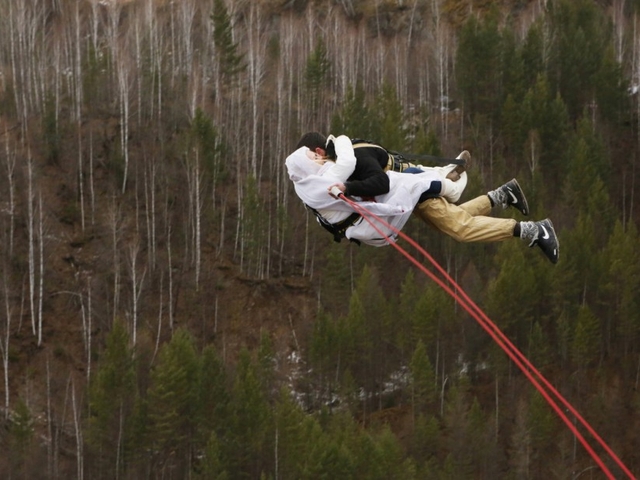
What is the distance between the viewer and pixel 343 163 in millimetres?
8516

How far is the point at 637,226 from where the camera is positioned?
50094 millimetres

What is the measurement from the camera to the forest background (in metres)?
40.8

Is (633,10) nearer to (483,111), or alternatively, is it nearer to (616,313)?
(483,111)

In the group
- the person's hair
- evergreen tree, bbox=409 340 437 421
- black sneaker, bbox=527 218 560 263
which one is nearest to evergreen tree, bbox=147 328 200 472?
evergreen tree, bbox=409 340 437 421

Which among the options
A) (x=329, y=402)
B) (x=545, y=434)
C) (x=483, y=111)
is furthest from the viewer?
(x=483, y=111)

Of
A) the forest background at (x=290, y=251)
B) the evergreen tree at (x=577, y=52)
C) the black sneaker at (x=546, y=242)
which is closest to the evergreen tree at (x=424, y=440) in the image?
the forest background at (x=290, y=251)

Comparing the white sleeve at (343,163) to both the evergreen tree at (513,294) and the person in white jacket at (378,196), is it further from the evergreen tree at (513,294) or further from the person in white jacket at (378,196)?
the evergreen tree at (513,294)

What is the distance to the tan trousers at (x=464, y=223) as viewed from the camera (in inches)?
348

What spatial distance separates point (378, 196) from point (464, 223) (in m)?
0.63

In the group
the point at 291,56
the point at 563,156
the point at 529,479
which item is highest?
the point at 291,56

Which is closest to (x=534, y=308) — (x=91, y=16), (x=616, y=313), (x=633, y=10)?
(x=616, y=313)

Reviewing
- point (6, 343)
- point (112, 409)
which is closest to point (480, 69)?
point (112, 409)

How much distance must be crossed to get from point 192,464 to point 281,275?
9.91m

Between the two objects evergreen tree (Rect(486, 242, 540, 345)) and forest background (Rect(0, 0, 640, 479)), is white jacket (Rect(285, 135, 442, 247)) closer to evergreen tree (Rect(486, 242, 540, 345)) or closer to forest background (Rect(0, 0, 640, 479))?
forest background (Rect(0, 0, 640, 479))
